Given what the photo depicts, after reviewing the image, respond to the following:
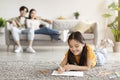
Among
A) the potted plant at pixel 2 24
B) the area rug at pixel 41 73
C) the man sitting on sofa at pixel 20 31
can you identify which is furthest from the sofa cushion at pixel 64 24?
the area rug at pixel 41 73

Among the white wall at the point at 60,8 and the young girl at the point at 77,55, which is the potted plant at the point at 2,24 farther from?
the young girl at the point at 77,55

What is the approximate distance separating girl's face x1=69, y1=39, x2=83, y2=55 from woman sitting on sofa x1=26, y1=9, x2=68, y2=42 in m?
2.40

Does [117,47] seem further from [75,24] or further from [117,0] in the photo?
[117,0]

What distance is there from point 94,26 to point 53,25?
96 centimetres

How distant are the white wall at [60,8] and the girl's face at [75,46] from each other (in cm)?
399

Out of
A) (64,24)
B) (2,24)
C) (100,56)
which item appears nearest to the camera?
(100,56)

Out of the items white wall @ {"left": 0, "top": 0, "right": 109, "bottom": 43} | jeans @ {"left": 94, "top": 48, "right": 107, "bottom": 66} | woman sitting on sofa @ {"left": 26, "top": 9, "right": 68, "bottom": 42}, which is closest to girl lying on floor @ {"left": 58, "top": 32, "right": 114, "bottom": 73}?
jeans @ {"left": 94, "top": 48, "right": 107, "bottom": 66}

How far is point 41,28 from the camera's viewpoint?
5312 mm

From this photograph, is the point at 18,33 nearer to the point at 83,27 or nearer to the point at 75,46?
the point at 83,27

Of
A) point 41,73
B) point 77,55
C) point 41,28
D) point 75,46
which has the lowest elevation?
point 41,73

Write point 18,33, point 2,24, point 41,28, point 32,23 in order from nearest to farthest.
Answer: point 18,33 → point 41,28 → point 32,23 → point 2,24

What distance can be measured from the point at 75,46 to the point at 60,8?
4.07 metres

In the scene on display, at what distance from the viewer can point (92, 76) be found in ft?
8.46

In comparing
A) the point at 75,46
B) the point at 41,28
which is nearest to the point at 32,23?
the point at 41,28
